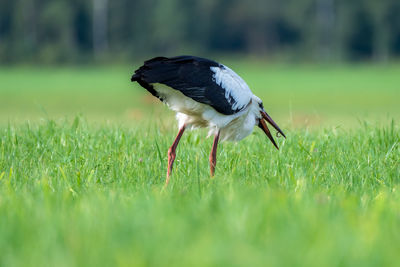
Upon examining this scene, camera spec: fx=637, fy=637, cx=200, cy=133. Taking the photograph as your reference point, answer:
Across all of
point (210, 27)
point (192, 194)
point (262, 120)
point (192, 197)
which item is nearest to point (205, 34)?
point (210, 27)

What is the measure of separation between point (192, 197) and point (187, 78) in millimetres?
1467

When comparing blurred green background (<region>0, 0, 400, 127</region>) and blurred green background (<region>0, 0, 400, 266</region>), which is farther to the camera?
blurred green background (<region>0, 0, 400, 127</region>)

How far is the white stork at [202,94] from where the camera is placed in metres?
4.78

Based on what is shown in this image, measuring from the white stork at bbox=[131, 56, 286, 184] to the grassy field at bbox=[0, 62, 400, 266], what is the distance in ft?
0.90

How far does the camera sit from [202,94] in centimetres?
495

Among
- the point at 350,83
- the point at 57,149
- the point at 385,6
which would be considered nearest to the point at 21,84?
the point at 350,83

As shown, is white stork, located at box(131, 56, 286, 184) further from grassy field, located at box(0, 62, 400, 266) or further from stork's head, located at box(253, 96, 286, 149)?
grassy field, located at box(0, 62, 400, 266)

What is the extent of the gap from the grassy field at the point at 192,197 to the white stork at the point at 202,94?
0.28m

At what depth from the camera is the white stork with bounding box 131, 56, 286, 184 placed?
4.78 metres

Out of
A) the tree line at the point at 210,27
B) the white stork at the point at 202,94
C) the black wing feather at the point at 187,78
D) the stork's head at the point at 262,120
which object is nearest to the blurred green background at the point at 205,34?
the tree line at the point at 210,27

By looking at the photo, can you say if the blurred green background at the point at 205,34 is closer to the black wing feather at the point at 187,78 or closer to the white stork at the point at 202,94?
the white stork at the point at 202,94

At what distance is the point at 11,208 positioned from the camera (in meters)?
3.21

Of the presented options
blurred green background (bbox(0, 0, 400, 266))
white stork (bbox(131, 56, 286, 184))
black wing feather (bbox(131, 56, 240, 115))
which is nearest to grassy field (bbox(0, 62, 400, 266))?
blurred green background (bbox(0, 0, 400, 266))

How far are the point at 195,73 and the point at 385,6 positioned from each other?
50298mm
